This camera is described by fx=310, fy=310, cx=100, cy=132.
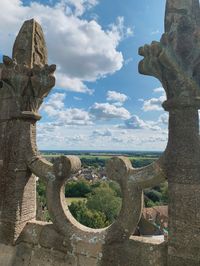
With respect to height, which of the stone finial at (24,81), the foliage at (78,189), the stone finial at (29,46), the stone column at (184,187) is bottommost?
the foliage at (78,189)

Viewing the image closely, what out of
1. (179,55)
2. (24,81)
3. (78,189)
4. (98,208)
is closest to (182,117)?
(179,55)

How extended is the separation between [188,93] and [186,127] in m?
0.37

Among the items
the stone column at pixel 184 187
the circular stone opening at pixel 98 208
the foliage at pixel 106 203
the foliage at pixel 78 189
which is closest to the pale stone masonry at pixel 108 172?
the stone column at pixel 184 187

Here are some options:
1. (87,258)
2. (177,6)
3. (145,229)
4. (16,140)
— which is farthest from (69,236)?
(145,229)

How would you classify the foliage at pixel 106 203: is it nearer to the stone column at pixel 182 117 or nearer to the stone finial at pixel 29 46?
the stone finial at pixel 29 46

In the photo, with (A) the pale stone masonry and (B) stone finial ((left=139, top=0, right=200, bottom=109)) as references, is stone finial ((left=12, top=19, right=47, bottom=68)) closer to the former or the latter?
(A) the pale stone masonry

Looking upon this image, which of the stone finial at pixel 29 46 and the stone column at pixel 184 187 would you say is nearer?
the stone column at pixel 184 187

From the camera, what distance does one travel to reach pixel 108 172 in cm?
378

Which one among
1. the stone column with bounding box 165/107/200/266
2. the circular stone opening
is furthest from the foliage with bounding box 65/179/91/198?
the stone column with bounding box 165/107/200/266

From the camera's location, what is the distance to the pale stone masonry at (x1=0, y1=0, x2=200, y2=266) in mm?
3326

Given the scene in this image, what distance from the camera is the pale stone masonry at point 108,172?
3.33 meters

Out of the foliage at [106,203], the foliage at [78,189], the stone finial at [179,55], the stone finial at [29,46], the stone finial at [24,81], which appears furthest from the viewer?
the foliage at [78,189]

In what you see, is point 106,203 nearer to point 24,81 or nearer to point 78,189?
point 78,189

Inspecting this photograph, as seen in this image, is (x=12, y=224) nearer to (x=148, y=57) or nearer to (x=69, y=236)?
(x=69, y=236)
